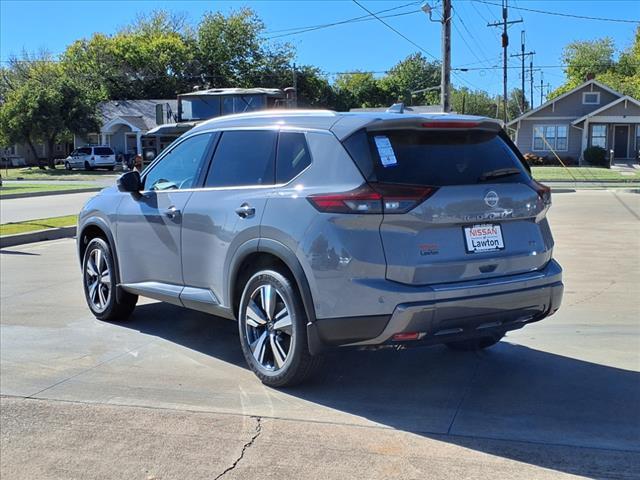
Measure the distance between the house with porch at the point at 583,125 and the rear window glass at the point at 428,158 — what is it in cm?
4467

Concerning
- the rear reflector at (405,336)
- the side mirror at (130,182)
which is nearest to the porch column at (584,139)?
the side mirror at (130,182)

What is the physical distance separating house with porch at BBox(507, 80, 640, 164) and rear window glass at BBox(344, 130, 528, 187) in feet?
147

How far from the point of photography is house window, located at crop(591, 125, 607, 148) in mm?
47656

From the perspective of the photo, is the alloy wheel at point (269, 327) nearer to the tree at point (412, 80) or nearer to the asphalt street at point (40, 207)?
the asphalt street at point (40, 207)

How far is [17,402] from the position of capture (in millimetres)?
4887

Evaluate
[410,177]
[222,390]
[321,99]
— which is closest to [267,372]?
[222,390]

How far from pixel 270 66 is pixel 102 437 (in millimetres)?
71003

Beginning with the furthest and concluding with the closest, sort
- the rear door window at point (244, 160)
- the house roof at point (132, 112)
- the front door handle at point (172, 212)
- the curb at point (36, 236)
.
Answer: the house roof at point (132, 112)
the curb at point (36, 236)
the front door handle at point (172, 212)
the rear door window at point (244, 160)

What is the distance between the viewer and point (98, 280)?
6.95 m

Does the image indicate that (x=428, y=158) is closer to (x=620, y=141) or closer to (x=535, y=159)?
(x=535, y=159)

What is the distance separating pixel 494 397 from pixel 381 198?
5.42 feet

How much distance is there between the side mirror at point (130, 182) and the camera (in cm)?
624

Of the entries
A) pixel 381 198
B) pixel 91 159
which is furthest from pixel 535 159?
pixel 381 198

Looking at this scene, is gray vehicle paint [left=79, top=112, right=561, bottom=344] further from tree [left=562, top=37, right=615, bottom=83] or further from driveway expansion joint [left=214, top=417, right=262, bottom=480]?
tree [left=562, top=37, right=615, bottom=83]
